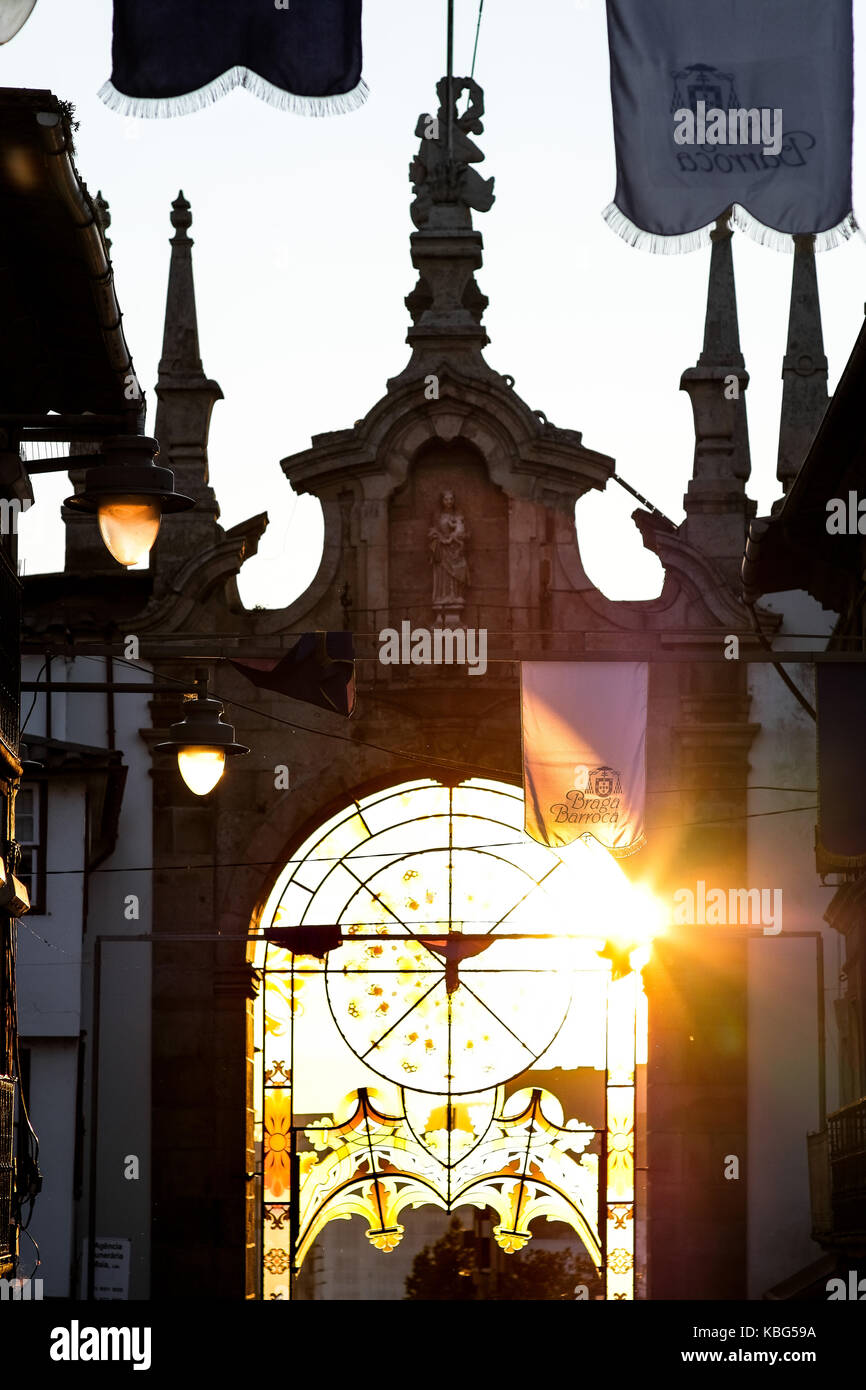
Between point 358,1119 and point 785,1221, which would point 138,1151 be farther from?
point 785,1221

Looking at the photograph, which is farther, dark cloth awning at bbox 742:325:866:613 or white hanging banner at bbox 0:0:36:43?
dark cloth awning at bbox 742:325:866:613

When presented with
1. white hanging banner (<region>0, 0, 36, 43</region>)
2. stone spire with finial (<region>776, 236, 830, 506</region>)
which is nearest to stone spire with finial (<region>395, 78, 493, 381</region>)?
stone spire with finial (<region>776, 236, 830, 506</region>)

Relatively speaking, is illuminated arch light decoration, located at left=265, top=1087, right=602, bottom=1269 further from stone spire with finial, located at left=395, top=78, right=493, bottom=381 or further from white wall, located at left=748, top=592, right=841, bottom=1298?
stone spire with finial, located at left=395, top=78, right=493, bottom=381

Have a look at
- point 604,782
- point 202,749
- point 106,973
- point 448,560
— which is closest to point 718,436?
point 448,560

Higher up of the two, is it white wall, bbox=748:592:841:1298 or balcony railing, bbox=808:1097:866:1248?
white wall, bbox=748:592:841:1298

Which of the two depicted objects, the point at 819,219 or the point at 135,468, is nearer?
the point at 135,468

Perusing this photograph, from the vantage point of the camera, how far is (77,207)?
16.4 metres

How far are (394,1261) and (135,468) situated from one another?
49333 millimetres

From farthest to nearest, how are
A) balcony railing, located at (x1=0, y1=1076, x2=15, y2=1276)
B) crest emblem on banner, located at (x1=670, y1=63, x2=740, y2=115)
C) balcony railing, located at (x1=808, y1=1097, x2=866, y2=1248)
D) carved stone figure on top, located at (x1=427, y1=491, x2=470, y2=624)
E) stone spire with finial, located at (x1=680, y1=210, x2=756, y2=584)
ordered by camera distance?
stone spire with finial, located at (x1=680, y1=210, x2=756, y2=584)
carved stone figure on top, located at (x1=427, y1=491, x2=470, y2=624)
balcony railing, located at (x1=808, y1=1097, x2=866, y2=1248)
crest emblem on banner, located at (x1=670, y1=63, x2=740, y2=115)
balcony railing, located at (x1=0, y1=1076, x2=15, y2=1276)

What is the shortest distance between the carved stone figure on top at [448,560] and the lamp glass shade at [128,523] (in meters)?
17.5

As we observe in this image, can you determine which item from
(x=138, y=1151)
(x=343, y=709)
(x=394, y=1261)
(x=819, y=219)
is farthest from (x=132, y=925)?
(x=394, y=1261)

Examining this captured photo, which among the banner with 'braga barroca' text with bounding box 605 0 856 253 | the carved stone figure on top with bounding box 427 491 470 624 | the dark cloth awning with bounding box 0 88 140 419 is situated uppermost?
the carved stone figure on top with bounding box 427 491 470 624

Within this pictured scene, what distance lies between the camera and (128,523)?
50.9 feet

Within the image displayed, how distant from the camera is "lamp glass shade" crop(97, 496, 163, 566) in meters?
15.5
